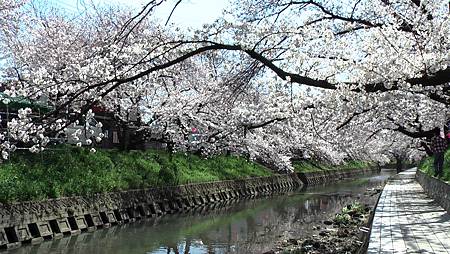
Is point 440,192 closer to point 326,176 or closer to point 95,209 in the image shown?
point 95,209

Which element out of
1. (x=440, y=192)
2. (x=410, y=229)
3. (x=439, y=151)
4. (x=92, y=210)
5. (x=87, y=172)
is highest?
(x=87, y=172)

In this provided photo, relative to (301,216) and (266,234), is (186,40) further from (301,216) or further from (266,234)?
(301,216)

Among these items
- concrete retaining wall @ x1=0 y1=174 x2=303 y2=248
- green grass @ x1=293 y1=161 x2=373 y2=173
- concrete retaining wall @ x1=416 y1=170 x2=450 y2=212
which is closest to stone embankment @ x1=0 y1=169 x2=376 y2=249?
concrete retaining wall @ x1=0 y1=174 x2=303 y2=248

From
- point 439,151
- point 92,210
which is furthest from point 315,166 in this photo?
point 92,210

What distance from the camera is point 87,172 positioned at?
15438mm

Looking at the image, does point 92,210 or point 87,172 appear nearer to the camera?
point 92,210

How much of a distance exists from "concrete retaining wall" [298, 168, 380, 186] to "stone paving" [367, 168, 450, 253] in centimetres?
2634

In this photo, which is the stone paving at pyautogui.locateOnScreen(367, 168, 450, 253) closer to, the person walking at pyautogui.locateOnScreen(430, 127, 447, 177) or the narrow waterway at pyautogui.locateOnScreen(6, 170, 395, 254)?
the person walking at pyautogui.locateOnScreen(430, 127, 447, 177)

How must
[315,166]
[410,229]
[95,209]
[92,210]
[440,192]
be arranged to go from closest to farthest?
[410,229], [440,192], [92,210], [95,209], [315,166]

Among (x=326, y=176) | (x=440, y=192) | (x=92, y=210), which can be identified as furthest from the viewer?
(x=326, y=176)

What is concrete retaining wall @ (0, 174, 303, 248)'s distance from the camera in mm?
Result: 11508

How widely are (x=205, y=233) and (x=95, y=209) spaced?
3.47m

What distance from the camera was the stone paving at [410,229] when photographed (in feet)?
23.7

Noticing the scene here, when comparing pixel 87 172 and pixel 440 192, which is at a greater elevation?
pixel 87 172
